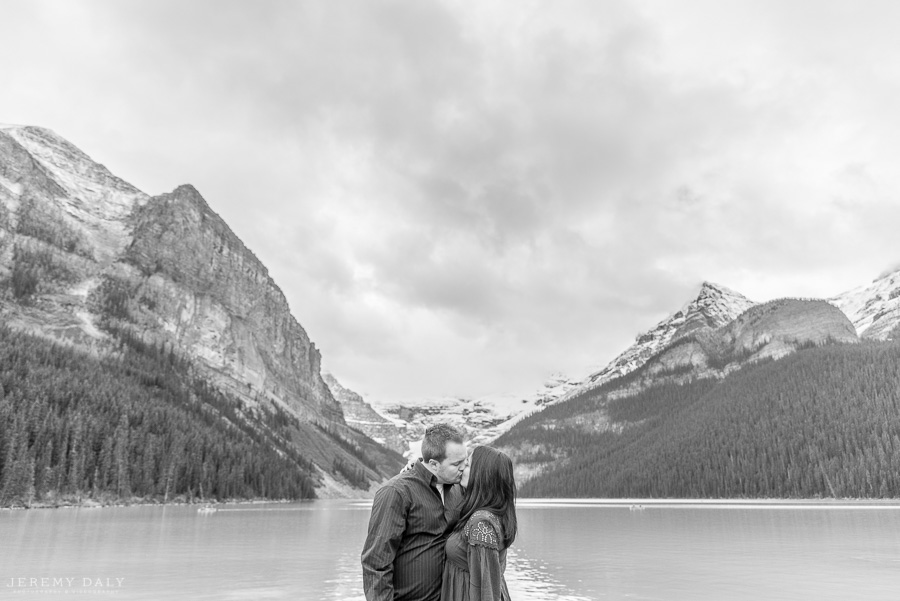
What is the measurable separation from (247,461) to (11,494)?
180 ft

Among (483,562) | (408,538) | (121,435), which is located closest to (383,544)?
(408,538)

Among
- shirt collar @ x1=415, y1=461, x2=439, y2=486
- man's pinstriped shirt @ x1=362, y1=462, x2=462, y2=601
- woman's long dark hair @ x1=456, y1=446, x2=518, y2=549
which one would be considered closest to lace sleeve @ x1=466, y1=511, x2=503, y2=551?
woman's long dark hair @ x1=456, y1=446, x2=518, y2=549

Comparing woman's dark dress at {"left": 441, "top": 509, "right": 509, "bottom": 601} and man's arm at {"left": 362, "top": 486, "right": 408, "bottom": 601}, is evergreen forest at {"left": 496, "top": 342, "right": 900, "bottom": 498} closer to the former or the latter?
woman's dark dress at {"left": 441, "top": 509, "right": 509, "bottom": 601}

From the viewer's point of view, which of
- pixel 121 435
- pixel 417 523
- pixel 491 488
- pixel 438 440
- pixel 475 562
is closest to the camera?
pixel 475 562

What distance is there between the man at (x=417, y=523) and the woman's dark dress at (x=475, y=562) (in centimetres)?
20

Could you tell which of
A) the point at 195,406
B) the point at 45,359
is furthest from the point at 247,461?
the point at 45,359

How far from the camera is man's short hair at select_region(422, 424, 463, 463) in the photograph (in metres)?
6.73

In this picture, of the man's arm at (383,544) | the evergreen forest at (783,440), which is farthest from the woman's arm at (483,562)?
the evergreen forest at (783,440)

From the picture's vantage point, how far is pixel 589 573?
84.2ft

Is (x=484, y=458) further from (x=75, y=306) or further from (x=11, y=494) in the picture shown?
(x=75, y=306)

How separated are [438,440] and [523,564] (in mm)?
24559

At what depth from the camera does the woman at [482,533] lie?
20.5 feet

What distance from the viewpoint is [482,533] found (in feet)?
20.6

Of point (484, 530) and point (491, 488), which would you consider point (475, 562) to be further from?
point (491, 488)
